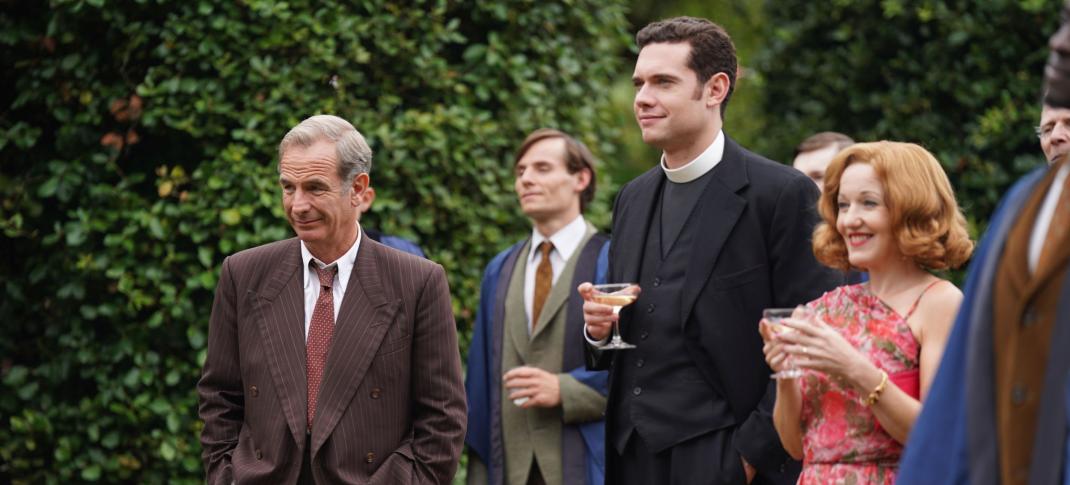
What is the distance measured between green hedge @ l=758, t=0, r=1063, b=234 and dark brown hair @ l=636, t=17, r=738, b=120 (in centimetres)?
326

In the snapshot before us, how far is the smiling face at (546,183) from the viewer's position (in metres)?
6.36

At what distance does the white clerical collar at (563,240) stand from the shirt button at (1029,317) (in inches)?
149

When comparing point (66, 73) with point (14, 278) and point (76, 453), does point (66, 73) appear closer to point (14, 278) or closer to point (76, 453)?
point (14, 278)

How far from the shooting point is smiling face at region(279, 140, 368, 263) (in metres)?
4.38

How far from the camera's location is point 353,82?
6.45m

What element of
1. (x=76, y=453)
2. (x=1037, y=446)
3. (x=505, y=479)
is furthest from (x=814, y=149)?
(x=1037, y=446)

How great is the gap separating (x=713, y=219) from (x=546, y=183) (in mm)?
1778

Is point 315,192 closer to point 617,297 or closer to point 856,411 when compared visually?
point 617,297

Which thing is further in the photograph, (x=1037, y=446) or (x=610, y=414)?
(x=610, y=414)

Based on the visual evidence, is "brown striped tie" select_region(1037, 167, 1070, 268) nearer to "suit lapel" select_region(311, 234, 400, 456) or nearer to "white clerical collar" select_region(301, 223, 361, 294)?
"suit lapel" select_region(311, 234, 400, 456)

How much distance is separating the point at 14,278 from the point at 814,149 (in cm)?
416

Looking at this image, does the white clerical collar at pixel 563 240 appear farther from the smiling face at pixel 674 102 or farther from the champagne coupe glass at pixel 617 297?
the champagne coupe glass at pixel 617 297

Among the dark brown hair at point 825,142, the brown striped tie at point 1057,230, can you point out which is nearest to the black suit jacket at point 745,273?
the brown striped tie at point 1057,230

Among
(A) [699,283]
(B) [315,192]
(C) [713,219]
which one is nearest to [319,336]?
(B) [315,192]
